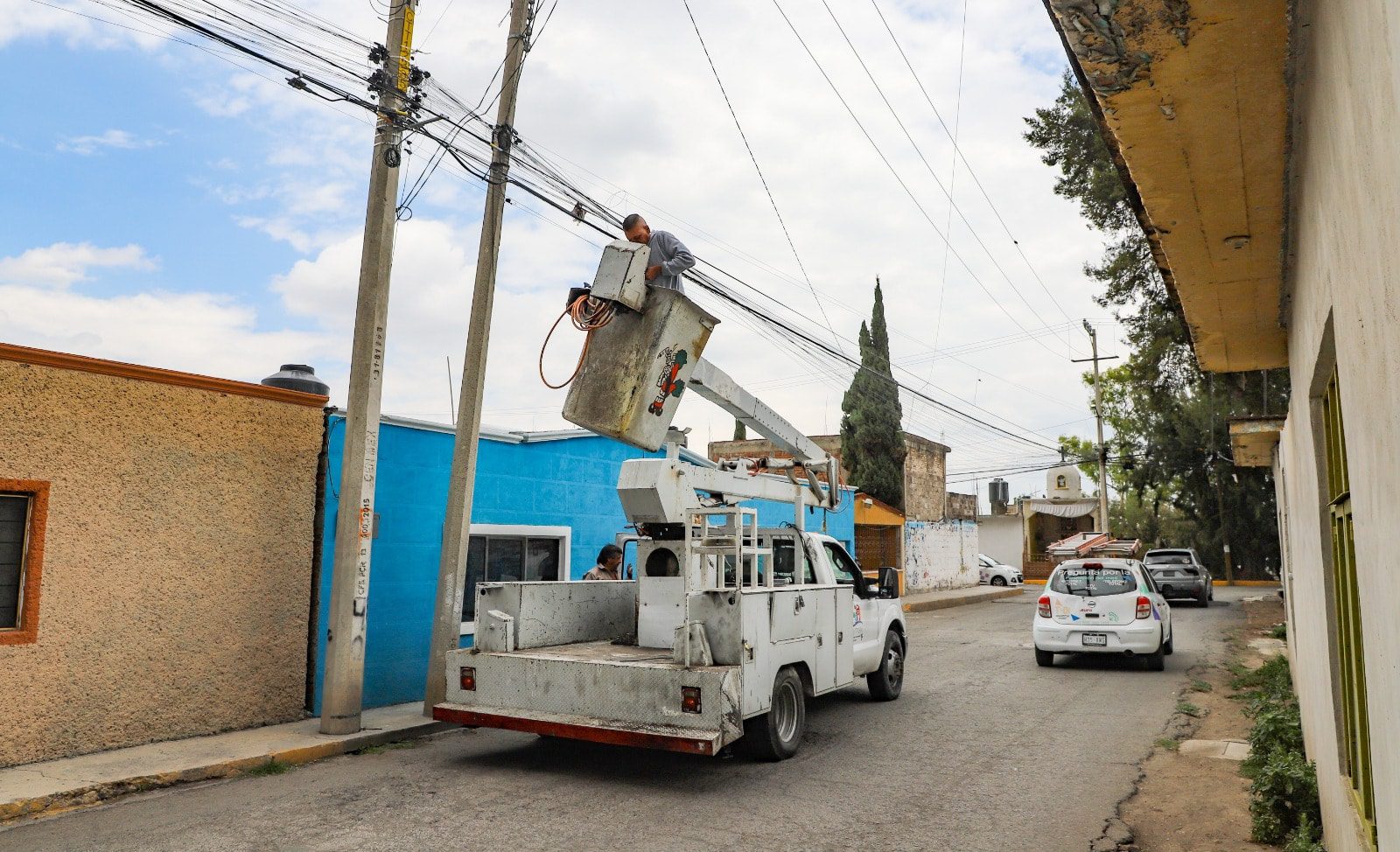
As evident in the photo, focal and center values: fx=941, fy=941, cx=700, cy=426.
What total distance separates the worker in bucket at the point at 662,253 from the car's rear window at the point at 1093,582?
871 centimetres

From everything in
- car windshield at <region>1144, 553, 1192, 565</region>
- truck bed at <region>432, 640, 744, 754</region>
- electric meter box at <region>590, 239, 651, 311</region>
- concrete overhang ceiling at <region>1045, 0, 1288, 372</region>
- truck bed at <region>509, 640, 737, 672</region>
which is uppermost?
electric meter box at <region>590, 239, 651, 311</region>

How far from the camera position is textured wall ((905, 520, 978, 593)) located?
31344 millimetres

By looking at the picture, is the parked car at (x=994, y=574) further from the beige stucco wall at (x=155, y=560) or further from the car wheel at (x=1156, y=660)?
the beige stucco wall at (x=155, y=560)

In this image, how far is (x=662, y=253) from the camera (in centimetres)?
718

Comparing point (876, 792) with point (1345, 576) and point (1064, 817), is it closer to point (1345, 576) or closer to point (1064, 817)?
point (1064, 817)

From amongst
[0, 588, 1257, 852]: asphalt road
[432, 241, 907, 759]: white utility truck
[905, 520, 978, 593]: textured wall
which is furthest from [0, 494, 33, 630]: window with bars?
[905, 520, 978, 593]: textured wall

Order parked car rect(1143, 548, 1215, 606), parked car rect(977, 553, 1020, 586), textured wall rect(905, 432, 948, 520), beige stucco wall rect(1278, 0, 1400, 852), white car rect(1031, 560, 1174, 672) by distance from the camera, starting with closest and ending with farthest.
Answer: beige stucco wall rect(1278, 0, 1400, 852) < white car rect(1031, 560, 1174, 672) < parked car rect(1143, 548, 1215, 606) < textured wall rect(905, 432, 948, 520) < parked car rect(977, 553, 1020, 586)

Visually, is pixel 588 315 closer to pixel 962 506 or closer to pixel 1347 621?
pixel 1347 621

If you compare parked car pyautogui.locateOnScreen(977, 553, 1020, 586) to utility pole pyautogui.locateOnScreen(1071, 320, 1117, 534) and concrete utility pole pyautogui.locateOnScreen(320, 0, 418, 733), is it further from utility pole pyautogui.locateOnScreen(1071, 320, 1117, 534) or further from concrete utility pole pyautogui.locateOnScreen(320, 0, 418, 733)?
concrete utility pole pyautogui.locateOnScreen(320, 0, 418, 733)

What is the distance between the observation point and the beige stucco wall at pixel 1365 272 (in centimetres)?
200

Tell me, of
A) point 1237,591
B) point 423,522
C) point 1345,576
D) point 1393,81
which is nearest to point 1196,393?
point 1237,591

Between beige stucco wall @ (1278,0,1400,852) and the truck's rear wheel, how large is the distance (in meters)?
4.12

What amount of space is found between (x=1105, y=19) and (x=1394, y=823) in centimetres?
243

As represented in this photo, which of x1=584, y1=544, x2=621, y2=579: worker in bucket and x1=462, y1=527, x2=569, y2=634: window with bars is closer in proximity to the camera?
x1=584, y1=544, x2=621, y2=579: worker in bucket
